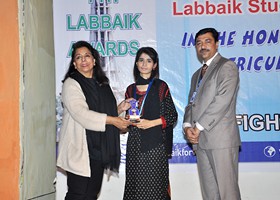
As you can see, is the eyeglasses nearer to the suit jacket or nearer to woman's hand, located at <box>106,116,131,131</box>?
woman's hand, located at <box>106,116,131,131</box>

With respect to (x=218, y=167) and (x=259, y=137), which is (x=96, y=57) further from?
(x=259, y=137)

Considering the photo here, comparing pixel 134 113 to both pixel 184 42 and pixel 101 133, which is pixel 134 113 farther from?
pixel 184 42

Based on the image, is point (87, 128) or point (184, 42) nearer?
point (87, 128)

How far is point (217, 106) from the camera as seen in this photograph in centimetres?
334

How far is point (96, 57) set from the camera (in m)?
3.41

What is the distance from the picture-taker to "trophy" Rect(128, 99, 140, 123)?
3396 mm

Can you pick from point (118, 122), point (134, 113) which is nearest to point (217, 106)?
point (134, 113)

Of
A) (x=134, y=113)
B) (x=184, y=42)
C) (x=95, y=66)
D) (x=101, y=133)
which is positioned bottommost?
(x=101, y=133)

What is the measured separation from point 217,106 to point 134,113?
27.0 inches

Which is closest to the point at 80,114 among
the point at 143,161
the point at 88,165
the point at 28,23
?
the point at 88,165

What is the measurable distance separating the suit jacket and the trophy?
51 cm

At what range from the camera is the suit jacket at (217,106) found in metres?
3.35

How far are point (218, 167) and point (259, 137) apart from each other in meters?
1.15

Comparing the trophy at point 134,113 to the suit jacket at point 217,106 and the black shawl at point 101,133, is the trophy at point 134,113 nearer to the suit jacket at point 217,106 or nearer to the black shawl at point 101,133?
the black shawl at point 101,133
